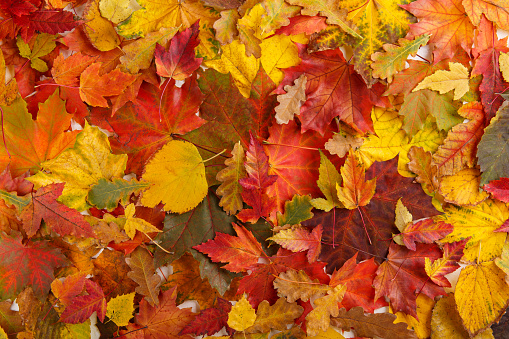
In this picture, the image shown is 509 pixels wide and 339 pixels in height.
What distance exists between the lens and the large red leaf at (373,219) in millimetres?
765

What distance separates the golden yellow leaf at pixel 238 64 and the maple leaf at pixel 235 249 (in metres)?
0.31

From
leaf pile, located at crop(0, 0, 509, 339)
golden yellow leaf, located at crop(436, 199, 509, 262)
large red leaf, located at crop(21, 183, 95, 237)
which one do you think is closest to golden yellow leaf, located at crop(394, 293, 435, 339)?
leaf pile, located at crop(0, 0, 509, 339)

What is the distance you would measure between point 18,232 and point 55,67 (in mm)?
352

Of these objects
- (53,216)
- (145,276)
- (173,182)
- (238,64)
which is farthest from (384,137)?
(53,216)

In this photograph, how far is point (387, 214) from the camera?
77 centimetres

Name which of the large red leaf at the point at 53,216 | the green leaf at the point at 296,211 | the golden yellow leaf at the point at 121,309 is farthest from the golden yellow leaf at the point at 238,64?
the golden yellow leaf at the point at 121,309

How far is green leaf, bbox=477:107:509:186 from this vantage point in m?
0.75

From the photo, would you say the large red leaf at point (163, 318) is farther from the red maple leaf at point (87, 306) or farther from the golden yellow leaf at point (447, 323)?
the golden yellow leaf at point (447, 323)

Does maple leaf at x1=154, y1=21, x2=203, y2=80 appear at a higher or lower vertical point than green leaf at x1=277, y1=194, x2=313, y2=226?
higher

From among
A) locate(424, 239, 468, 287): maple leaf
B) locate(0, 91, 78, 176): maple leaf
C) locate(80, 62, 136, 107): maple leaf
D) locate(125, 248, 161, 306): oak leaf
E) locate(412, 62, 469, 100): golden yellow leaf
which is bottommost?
locate(125, 248, 161, 306): oak leaf

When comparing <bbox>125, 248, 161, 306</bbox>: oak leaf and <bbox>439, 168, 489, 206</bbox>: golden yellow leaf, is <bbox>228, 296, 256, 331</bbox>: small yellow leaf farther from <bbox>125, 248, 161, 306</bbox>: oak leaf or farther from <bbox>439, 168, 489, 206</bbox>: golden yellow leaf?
<bbox>439, 168, 489, 206</bbox>: golden yellow leaf

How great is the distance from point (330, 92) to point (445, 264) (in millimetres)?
458

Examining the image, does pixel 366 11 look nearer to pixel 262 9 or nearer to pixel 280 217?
pixel 262 9

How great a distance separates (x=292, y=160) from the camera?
2.51 ft
